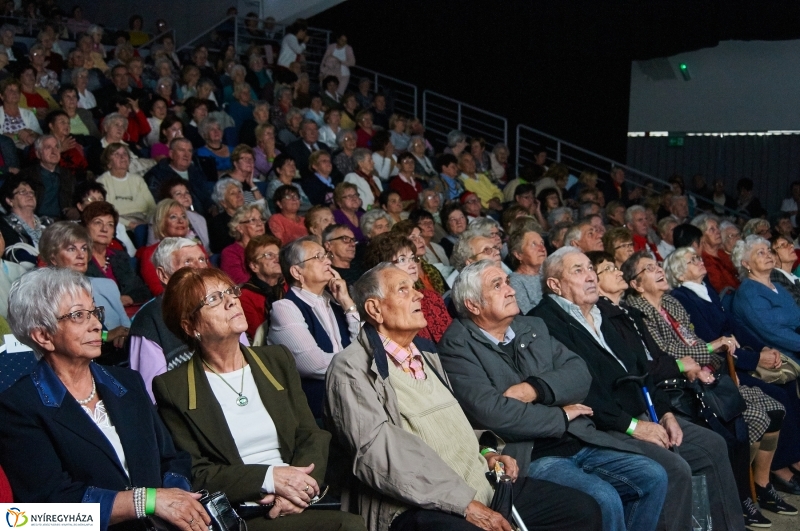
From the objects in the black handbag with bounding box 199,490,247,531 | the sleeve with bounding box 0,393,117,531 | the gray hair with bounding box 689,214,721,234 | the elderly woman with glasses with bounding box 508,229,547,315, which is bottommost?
the gray hair with bounding box 689,214,721,234

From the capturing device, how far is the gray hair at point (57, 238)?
→ 382 centimetres

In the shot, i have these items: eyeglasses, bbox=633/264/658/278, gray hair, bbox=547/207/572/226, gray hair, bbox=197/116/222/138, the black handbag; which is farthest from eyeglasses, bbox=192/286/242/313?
gray hair, bbox=197/116/222/138

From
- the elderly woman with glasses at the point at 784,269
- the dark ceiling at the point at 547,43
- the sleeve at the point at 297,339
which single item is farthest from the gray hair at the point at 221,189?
the dark ceiling at the point at 547,43

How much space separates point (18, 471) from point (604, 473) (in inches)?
79.7

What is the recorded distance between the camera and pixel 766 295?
204 inches

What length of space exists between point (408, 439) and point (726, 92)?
9.30m

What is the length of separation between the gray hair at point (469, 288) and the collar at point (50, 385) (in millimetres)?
1406

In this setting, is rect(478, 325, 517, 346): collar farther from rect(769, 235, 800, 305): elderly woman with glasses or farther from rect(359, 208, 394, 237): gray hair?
rect(769, 235, 800, 305): elderly woman with glasses

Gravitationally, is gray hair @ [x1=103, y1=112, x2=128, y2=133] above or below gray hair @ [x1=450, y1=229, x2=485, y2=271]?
above

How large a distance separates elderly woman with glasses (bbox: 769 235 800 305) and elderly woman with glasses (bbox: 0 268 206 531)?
4.30 metres

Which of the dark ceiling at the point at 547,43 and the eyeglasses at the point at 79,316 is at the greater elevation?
the eyeglasses at the point at 79,316

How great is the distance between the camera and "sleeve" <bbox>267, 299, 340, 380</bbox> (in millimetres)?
3438

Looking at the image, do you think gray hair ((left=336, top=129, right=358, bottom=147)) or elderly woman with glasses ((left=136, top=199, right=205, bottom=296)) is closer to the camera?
elderly woman with glasses ((left=136, top=199, right=205, bottom=296))
